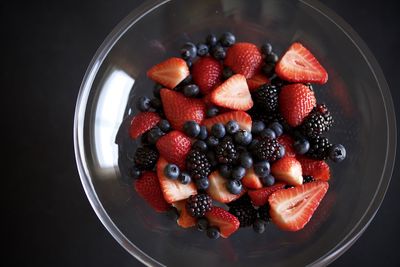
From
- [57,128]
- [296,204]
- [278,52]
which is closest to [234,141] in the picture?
[296,204]

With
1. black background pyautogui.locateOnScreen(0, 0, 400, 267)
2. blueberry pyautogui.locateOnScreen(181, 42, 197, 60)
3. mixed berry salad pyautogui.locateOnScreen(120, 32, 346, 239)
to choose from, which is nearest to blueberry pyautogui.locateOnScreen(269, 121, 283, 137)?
mixed berry salad pyautogui.locateOnScreen(120, 32, 346, 239)

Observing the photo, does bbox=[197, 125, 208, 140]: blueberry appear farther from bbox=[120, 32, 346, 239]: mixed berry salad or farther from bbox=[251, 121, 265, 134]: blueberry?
bbox=[251, 121, 265, 134]: blueberry

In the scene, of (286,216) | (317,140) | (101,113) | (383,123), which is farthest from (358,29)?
(101,113)

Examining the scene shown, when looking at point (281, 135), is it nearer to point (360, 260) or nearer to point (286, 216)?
point (286, 216)

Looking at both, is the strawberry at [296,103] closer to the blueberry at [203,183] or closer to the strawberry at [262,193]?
the strawberry at [262,193]

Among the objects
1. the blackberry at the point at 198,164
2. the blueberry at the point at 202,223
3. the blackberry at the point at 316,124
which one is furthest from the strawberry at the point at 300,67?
the blueberry at the point at 202,223

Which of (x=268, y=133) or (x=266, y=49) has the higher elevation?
(x=266, y=49)

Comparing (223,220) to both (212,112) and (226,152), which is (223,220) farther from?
(212,112)
